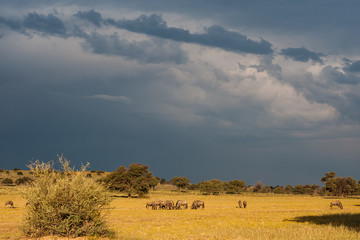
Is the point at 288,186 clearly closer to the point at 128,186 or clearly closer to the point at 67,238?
the point at 128,186

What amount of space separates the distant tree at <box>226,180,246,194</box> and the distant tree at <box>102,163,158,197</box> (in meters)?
50.4

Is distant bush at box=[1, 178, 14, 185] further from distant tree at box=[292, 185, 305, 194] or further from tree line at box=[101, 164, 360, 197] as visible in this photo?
distant tree at box=[292, 185, 305, 194]

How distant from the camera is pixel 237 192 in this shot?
125375 mm

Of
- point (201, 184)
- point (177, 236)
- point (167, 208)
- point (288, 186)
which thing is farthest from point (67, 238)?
point (288, 186)

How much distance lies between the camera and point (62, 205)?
1702cm

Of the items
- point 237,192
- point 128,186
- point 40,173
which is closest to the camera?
point 40,173

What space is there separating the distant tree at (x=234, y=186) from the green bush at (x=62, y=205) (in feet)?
351

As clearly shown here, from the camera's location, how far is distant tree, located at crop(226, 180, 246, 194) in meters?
123

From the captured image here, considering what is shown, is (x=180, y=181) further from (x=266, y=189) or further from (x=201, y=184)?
(x=266, y=189)

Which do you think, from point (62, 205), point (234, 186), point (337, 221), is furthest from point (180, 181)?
point (62, 205)

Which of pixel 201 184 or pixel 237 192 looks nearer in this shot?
pixel 201 184

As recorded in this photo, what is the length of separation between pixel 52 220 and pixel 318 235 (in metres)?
13.7

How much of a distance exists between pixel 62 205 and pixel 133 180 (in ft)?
197

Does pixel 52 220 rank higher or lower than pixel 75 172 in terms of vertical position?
lower
